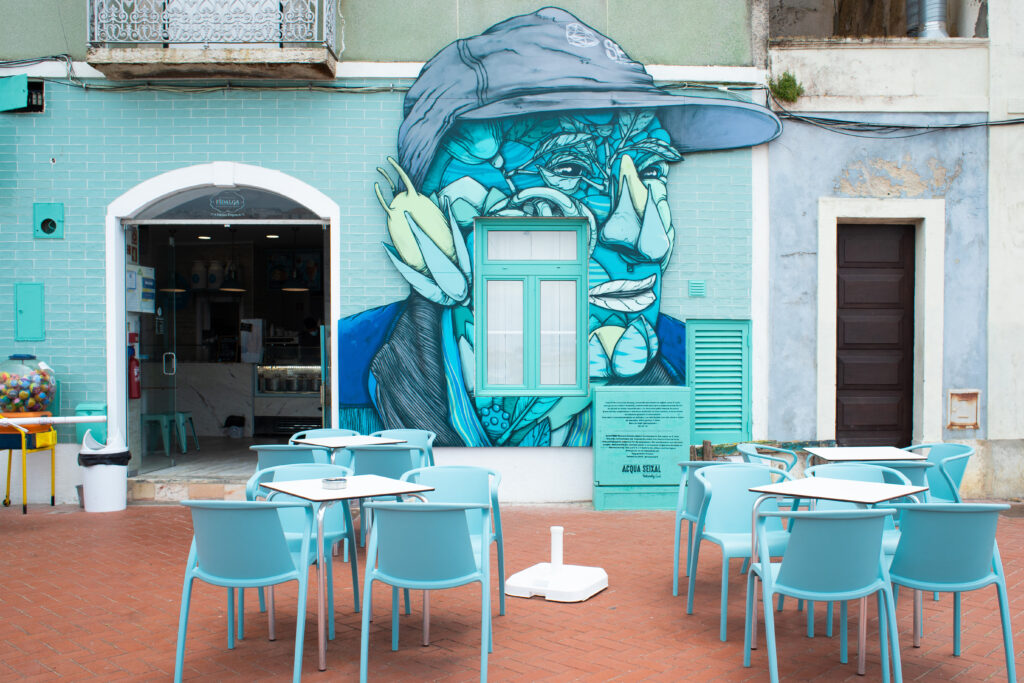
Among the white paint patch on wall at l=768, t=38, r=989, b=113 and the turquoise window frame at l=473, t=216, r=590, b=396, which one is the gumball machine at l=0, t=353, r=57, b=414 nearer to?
the turquoise window frame at l=473, t=216, r=590, b=396

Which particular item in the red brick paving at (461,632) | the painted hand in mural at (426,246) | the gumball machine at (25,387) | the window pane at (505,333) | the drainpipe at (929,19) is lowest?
the red brick paving at (461,632)

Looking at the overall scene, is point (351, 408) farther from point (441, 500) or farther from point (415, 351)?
point (441, 500)

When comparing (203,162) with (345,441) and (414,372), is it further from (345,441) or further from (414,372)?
(345,441)

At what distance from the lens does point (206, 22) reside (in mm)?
8406

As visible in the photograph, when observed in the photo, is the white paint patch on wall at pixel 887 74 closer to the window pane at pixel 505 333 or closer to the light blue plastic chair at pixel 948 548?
the window pane at pixel 505 333

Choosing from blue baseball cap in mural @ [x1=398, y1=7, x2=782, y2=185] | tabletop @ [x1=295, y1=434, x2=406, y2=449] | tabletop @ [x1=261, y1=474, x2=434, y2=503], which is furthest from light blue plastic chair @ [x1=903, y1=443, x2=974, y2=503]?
blue baseball cap in mural @ [x1=398, y1=7, x2=782, y2=185]

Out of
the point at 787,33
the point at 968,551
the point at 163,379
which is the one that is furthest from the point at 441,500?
the point at 787,33

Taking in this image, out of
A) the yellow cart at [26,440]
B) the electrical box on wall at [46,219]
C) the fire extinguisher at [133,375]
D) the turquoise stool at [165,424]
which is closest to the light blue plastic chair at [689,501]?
the yellow cart at [26,440]

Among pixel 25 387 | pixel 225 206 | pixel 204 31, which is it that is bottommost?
pixel 25 387

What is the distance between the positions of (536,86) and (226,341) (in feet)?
23.4

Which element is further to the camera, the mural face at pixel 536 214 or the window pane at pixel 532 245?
the window pane at pixel 532 245

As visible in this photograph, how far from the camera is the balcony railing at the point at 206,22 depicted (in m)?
8.38

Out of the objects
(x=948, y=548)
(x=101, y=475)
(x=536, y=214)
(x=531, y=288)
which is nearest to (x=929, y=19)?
(x=536, y=214)

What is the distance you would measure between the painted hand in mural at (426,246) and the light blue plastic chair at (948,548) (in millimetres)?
5415
